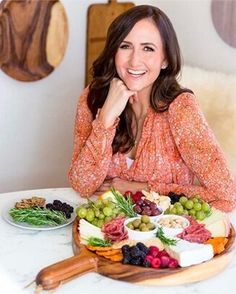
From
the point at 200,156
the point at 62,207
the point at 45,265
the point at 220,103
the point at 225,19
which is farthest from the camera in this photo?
the point at 225,19

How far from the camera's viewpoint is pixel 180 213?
1532mm

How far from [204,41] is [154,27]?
88cm

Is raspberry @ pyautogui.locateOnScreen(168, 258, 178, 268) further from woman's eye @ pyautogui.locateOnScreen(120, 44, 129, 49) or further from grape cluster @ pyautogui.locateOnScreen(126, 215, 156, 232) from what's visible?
woman's eye @ pyautogui.locateOnScreen(120, 44, 129, 49)

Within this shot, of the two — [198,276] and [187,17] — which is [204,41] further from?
[198,276]

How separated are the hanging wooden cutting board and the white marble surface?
1.48 m

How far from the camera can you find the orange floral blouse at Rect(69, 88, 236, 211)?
180cm

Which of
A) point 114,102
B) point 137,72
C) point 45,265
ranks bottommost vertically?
point 45,265

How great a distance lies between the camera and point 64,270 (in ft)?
4.07

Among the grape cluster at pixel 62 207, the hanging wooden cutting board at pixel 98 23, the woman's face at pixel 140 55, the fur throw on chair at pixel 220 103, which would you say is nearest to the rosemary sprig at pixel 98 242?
the grape cluster at pixel 62 207

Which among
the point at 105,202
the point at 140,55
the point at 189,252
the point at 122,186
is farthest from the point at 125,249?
the point at 140,55

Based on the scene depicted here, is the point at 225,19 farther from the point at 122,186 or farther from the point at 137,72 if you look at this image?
the point at 122,186

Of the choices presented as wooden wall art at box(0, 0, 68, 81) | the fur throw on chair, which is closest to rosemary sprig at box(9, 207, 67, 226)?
the fur throw on chair

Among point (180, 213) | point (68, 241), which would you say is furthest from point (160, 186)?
point (68, 241)

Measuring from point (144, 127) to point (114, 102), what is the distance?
0.16 meters
